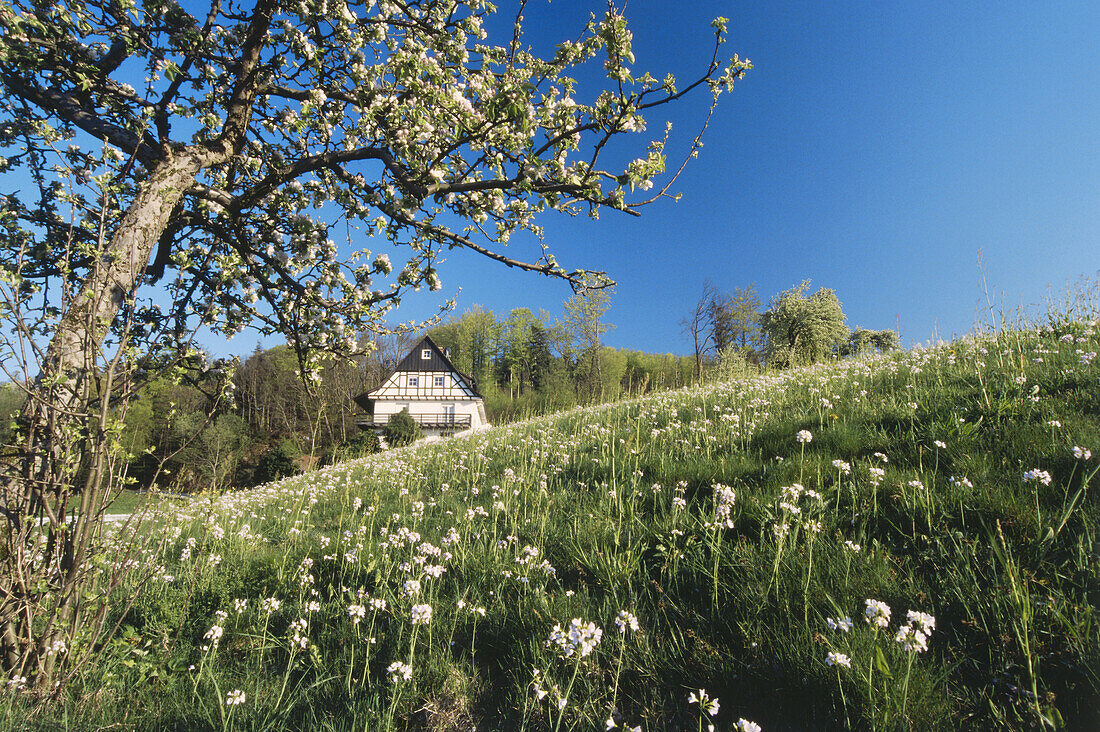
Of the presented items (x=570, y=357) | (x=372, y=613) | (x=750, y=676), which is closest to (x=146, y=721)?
(x=372, y=613)

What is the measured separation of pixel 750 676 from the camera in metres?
2.24

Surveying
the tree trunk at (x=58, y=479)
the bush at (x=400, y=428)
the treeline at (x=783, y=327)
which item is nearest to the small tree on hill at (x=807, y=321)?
the treeline at (x=783, y=327)

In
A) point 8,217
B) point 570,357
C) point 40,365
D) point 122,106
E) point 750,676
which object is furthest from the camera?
point 570,357

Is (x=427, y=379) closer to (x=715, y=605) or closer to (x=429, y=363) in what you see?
(x=429, y=363)

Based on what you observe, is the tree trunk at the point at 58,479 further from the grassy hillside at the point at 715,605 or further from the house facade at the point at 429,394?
the house facade at the point at 429,394

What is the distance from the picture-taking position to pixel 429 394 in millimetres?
44375

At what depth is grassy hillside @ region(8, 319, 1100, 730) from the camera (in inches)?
79.3

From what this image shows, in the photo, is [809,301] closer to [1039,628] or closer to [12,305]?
[1039,628]

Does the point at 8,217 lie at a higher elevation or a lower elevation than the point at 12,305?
higher

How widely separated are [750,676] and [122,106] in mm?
6473

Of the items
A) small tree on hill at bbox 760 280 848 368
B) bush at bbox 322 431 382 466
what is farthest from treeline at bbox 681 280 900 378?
bush at bbox 322 431 382 466

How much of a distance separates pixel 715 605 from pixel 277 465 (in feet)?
99.1

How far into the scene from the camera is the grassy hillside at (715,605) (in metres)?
2.01

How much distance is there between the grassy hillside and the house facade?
1551 inches
